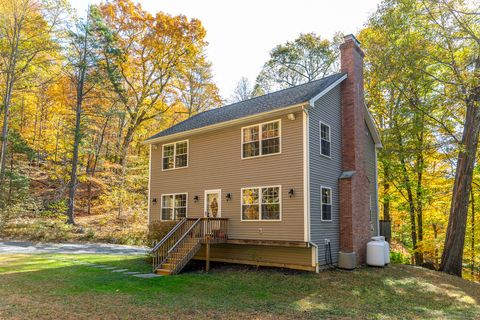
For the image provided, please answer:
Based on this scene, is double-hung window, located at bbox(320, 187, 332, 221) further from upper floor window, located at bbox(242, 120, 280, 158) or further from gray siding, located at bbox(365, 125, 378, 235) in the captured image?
gray siding, located at bbox(365, 125, 378, 235)

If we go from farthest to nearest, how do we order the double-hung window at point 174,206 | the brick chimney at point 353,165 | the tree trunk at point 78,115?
1. the tree trunk at point 78,115
2. the double-hung window at point 174,206
3. the brick chimney at point 353,165

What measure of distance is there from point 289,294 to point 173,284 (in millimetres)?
3241

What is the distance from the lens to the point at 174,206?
50.9 feet

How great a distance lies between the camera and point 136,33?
26609 mm

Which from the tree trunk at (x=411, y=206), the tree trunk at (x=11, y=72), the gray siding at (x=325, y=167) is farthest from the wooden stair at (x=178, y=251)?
the tree trunk at (x=11, y=72)

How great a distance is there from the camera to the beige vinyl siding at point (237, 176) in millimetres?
11680

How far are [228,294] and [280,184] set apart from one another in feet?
14.5

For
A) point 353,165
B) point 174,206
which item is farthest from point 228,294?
point 353,165

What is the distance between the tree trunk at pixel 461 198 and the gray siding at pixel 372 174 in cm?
293

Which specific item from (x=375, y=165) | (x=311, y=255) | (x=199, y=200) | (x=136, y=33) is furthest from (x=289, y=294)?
(x=136, y=33)

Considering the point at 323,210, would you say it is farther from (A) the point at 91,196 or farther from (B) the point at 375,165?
(A) the point at 91,196

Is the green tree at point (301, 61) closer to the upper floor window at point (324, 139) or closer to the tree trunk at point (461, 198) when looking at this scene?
the tree trunk at point (461, 198)

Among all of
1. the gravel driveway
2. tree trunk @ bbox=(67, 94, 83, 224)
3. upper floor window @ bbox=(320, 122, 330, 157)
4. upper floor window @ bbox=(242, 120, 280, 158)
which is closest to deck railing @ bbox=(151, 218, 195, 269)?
upper floor window @ bbox=(242, 120, 280, 158)

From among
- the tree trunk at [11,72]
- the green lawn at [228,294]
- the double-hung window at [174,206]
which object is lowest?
the green lawn at [228,294]
